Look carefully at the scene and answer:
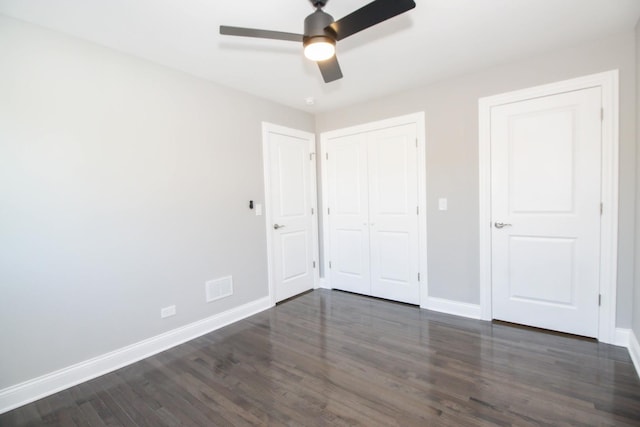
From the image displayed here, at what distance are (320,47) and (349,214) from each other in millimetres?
2475

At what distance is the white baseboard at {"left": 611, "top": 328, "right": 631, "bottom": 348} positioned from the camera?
243 centimetres

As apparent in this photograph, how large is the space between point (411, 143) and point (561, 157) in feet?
4.40

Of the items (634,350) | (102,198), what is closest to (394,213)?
(634,350)

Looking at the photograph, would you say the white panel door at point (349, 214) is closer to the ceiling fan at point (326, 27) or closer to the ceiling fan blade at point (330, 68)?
the ceiling fan blade at point (330, 68)

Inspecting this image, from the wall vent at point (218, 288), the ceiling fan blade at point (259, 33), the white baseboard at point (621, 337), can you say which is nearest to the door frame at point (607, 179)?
the white baseboard at point (621, 337)

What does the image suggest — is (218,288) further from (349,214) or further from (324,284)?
(349,214)

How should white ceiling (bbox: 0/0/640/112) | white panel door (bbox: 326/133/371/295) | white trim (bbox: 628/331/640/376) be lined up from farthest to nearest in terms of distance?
white panel door (bbox: 326/133/371/295) → white trim (bbox: 628/331/640/376) → white ceiling (bbox: 0/0/640/112)

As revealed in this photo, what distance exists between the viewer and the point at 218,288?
3.09m

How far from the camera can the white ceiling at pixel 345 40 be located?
1.92 metres

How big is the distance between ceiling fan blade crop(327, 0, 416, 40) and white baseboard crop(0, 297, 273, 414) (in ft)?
8.83

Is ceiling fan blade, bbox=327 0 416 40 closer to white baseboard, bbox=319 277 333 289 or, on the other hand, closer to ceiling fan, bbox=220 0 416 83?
ceiling fan, bbox=220 0 416 83

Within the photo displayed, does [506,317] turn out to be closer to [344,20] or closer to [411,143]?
[411,143]

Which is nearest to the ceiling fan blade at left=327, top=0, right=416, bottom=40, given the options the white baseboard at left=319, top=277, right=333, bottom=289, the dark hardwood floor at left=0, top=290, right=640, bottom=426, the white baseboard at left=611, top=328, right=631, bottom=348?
the dark hardwood floor at left=0, top=290, right=640, bottom=426

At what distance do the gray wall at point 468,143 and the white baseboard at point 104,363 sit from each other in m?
2.30
